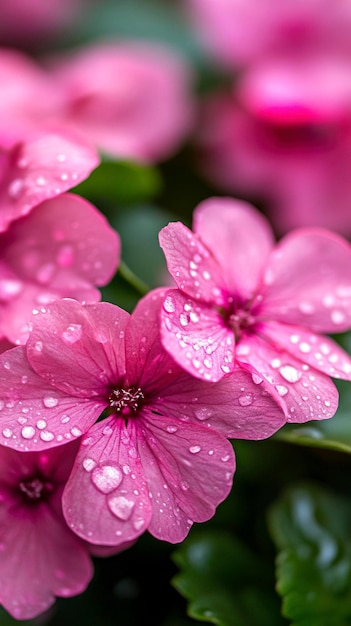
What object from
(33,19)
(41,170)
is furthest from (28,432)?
(33,19)

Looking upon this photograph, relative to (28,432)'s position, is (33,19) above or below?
below

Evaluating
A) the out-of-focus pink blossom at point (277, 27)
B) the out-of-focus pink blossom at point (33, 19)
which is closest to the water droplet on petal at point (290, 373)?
the out-of-focus pink blossom at point (277, 27)

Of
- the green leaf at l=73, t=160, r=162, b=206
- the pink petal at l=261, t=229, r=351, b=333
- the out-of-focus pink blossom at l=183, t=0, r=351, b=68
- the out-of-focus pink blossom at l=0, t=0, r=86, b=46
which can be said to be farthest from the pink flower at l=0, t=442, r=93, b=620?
the out-of-focus pink blossom at l=0, t=0, r=86, b=46

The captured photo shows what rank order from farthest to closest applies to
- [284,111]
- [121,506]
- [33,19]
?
[33,19]
[284,111]
[121,506]

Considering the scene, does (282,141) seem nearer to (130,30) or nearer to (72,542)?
(130,30)

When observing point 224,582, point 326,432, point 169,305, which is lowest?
point 224,582

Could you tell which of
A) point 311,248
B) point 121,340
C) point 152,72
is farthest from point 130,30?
point 121,340

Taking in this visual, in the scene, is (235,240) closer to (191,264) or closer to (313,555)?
(191,264)
